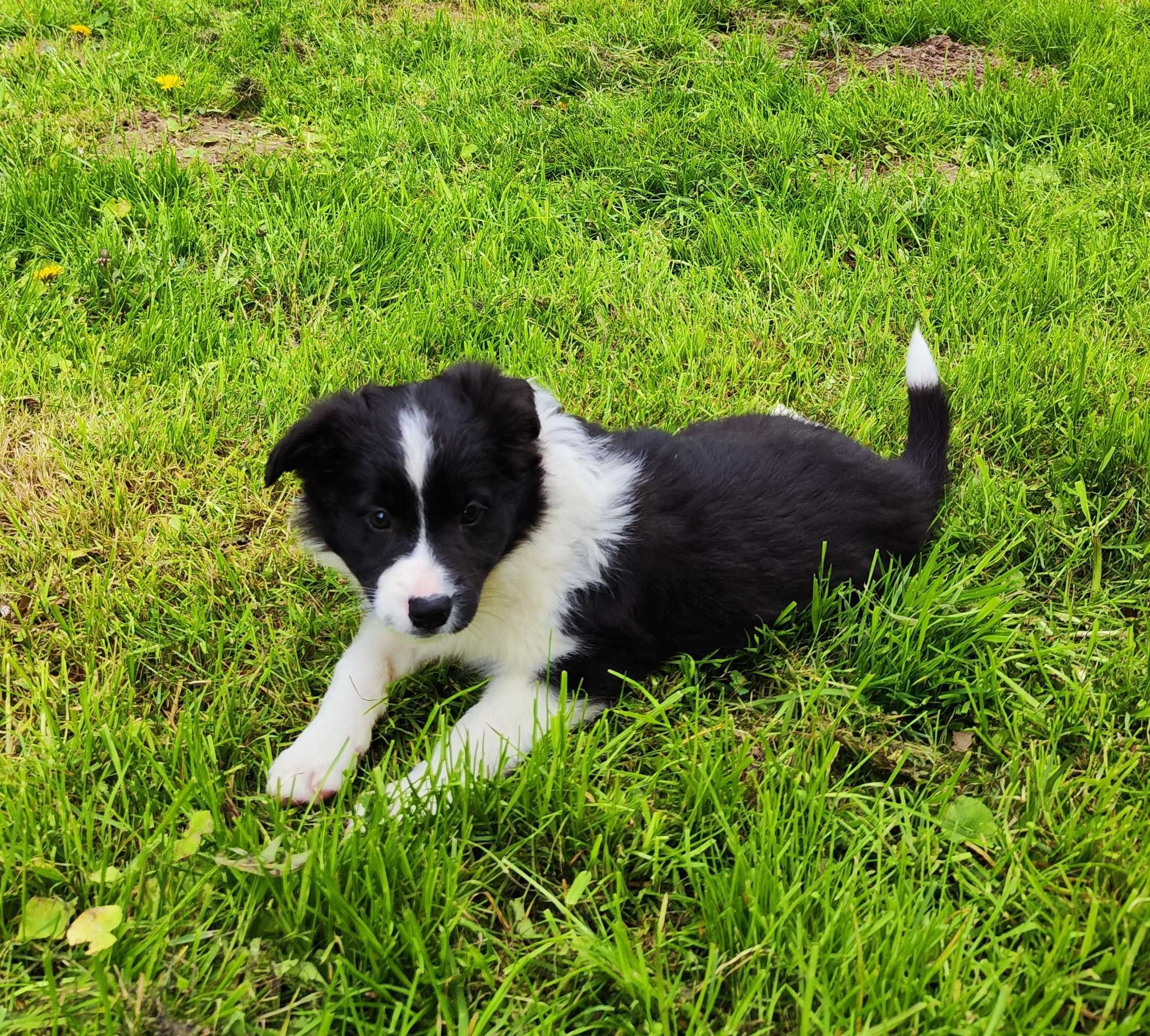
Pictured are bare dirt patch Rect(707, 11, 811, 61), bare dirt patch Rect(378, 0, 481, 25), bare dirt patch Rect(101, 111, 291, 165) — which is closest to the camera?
bare dirt patch Rect(101, 111, 291, 165)

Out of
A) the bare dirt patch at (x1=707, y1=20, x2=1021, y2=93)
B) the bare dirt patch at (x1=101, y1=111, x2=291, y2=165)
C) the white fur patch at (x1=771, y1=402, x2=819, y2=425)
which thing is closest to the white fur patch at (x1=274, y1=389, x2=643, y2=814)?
the white fur patch at (x1=771, y1=402, x2=819, y2=425)

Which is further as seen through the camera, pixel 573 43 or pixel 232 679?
pixel 573 43

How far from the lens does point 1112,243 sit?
158 inches

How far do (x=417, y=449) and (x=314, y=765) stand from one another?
2.42 ft

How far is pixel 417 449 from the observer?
2.10 metres

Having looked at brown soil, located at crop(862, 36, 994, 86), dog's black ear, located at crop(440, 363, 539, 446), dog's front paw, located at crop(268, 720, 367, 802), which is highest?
brown soil, located at crop(862, 36, 994, 86)

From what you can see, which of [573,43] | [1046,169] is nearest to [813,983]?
[1046,169]

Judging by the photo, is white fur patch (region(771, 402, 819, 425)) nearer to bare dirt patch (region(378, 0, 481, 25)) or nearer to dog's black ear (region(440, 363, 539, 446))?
dog's black ear (region(440, 363, 539, 446))

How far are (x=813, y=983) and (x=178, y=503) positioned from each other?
2.22 meters

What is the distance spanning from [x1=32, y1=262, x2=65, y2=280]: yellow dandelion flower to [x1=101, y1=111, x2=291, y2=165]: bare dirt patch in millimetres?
856

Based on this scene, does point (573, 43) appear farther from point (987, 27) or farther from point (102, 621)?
point (102, 621)

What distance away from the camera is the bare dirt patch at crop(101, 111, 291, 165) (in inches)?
172

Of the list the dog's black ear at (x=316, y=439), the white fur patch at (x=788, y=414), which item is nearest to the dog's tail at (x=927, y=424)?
the white fur patch at (x=788, y=414)

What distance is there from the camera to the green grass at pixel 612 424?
1.73 metres
